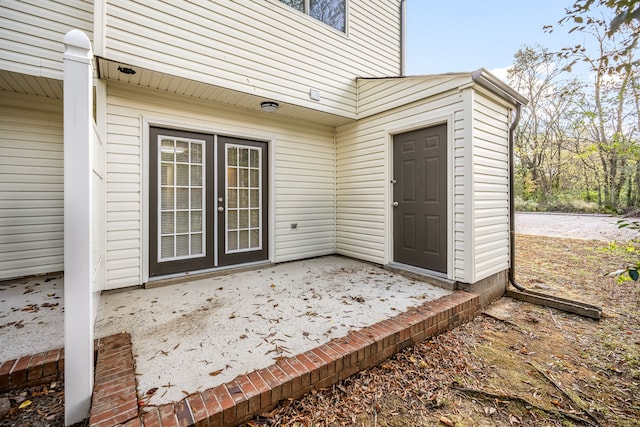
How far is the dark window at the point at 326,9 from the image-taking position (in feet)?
14.3

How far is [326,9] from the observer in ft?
15.3

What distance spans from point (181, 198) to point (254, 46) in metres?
2.32

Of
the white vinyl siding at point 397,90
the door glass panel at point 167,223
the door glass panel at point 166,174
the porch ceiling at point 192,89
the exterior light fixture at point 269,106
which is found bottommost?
the door glass panel at point 167,223

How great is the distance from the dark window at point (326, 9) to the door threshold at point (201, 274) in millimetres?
4065

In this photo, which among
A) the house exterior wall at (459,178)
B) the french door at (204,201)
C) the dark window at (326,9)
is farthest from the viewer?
the dark window at (326,9)

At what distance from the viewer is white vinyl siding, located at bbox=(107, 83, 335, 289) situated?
11.0 feet

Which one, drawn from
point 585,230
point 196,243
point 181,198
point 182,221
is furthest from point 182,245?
point 585,230

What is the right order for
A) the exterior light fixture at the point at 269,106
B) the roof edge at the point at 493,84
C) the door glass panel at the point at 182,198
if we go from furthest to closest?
the exterior light fixture at the point at 269,106
the door glass panel at the point at 182,198
the roof edge at the point at 493,84

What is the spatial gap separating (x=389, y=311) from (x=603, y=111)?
10.5m

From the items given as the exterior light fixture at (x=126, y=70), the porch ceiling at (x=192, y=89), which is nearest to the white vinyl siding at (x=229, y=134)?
the porch ceiling at (x=192, y=89)

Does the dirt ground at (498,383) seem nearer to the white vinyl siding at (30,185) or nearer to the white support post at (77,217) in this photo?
the white support post at (77,217)

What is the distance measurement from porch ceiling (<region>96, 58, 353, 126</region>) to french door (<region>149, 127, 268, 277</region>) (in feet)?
1.75

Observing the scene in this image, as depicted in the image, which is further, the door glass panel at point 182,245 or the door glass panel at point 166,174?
the door glass panel at point 182,245

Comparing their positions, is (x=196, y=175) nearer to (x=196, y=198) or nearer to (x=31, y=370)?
(x=196, y=198)
